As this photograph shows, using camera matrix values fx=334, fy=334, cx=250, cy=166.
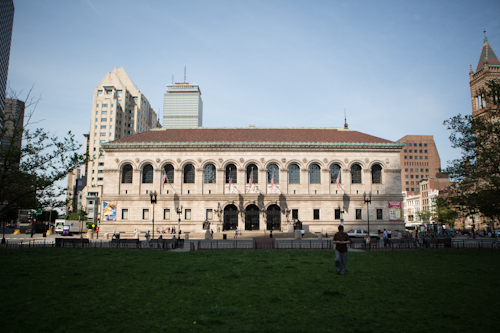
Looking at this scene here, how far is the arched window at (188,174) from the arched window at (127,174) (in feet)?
29.8

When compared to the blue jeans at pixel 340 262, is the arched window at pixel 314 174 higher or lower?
higher

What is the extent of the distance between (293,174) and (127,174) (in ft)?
90.1

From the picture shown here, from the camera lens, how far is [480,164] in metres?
27.7

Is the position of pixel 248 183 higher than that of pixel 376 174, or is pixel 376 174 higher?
pixel 376 174

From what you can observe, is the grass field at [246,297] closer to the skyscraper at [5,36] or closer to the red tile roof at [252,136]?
the red tile roof at [252,136]

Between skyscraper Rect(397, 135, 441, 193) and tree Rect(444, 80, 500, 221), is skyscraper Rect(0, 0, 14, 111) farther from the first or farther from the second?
skyscraper Rect(397, 135, 441, 193)

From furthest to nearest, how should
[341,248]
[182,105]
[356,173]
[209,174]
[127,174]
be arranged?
[182,105], [356,173], [127,174], [209,174], [341,248]

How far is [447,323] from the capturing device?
342 inches

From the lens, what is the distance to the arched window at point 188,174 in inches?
2159

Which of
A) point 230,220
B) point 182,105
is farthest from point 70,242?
point 182,105

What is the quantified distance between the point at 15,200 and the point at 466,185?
35.5 m

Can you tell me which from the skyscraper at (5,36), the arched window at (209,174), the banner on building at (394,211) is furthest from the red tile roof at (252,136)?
the skyscraper at (5,36)

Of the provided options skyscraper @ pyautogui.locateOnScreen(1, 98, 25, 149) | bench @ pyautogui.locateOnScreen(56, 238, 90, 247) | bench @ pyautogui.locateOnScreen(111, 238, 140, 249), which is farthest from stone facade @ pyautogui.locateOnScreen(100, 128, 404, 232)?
skyscraper @ pyautogui.locateOnScreen(1, 98, 25, 149)

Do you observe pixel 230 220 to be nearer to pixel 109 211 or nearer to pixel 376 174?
pixel 109 211
